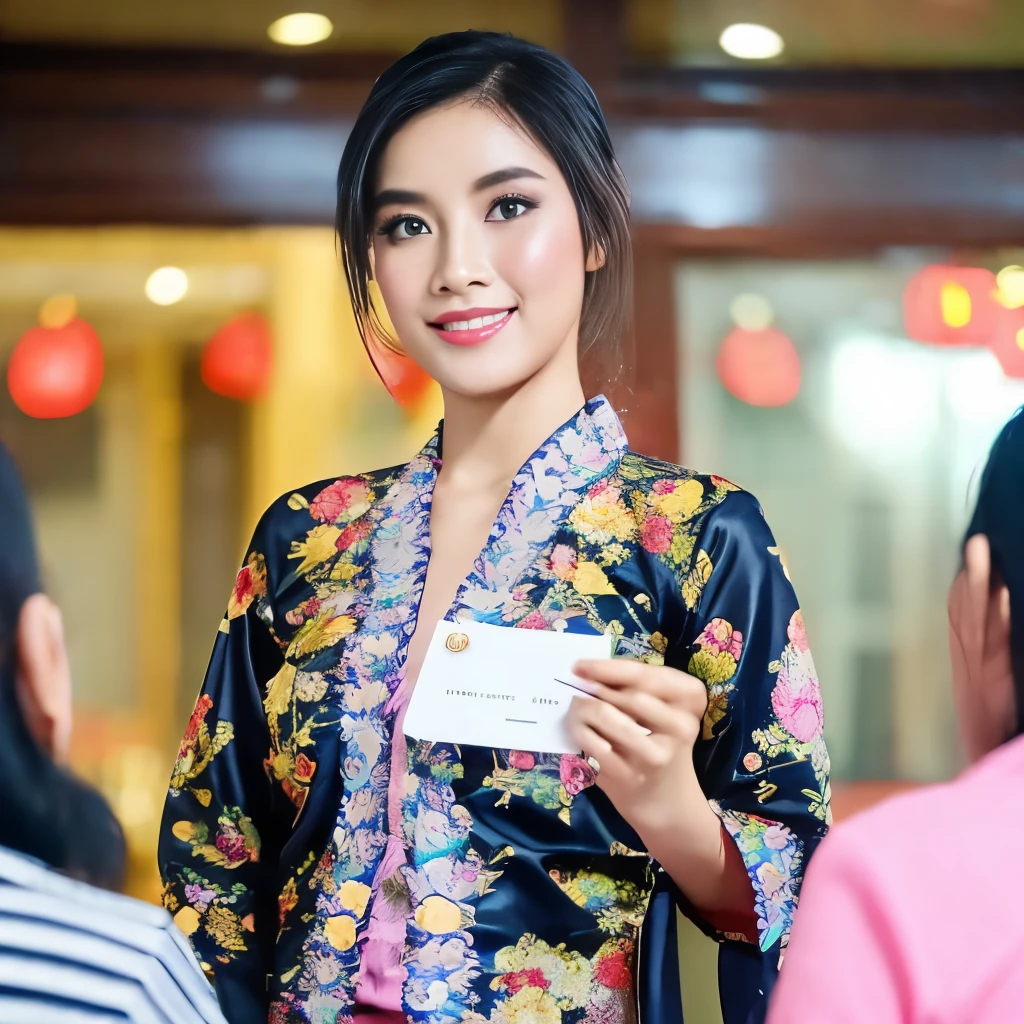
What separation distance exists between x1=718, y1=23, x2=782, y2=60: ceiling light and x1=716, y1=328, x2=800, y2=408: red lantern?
39 cm

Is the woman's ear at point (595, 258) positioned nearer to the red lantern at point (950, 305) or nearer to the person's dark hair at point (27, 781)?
the person's dark hair at point (27, 781)

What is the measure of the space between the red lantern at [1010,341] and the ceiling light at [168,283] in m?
1.14

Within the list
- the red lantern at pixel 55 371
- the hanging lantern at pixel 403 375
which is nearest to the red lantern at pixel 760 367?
the hanging lantern at pixel 403 375

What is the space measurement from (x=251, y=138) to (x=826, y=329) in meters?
0.86

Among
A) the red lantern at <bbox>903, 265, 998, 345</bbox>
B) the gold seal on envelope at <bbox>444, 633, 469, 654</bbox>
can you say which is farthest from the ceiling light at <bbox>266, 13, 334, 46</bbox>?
the gold seal on envelope at <bbox>444, 633, 469, 654</bbox>

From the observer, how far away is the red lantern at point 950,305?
187cm

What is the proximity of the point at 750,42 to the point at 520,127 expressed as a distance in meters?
0.92

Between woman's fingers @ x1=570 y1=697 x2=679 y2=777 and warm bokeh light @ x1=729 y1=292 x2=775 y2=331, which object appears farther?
warm bokeh light @ x1=729 y1=292 x2=775 y2=331

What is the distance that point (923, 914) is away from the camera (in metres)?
0.55

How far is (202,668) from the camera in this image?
191 centimetres

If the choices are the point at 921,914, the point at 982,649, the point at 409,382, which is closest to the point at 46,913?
the point at 921,914

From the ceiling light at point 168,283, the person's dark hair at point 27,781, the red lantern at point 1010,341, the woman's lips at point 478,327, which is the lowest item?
the person's dark hair at point 27,781

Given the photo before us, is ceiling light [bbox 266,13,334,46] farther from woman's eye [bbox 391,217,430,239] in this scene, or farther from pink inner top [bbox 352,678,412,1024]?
pink inner top [bbox 352,678,412,1024]

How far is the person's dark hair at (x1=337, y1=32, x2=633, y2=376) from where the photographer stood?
1166 mm
